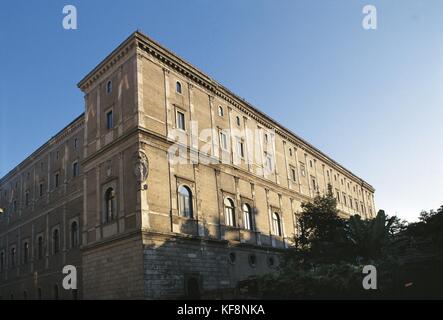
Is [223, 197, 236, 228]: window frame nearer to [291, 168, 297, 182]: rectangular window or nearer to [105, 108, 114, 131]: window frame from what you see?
[105, 108, 114, 131]: window frame

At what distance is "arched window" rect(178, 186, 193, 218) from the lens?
23.9 m

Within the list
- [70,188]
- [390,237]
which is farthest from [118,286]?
[390,237]

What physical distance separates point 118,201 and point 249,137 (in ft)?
43.6

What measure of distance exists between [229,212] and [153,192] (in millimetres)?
7360

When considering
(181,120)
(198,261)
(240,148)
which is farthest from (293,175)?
(198,261)

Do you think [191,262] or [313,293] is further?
[191,262]

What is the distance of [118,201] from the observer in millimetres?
23016

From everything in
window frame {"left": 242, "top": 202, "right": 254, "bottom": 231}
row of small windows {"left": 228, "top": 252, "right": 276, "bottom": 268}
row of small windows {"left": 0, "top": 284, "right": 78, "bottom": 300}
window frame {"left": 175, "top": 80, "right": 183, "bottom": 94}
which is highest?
window frame {"left": 175, "top": 80, "right": 183, "bottom": 94}

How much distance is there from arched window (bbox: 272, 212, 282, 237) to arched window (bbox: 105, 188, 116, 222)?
13712mm

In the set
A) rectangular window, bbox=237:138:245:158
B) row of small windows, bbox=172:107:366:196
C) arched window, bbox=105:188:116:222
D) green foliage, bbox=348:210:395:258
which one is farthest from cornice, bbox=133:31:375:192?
green foliage, bbox=348:210:395:258

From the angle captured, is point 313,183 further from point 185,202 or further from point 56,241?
point 56,241

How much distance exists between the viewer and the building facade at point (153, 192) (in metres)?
22.1

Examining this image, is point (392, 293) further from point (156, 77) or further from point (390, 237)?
point (156, 77)

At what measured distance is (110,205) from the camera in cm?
2397
